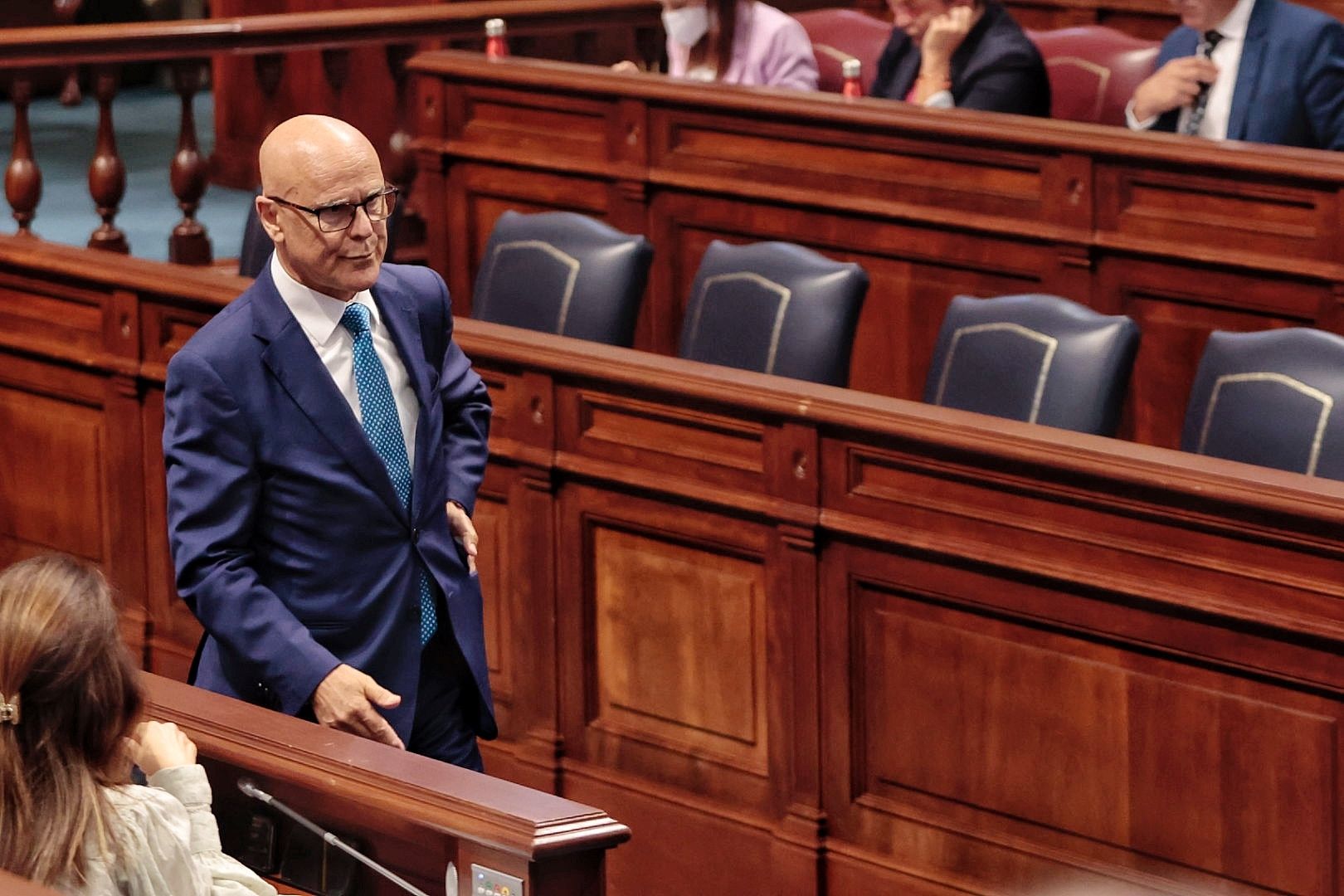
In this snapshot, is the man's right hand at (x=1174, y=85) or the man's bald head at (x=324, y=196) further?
the man's right hand at (x=1174, y=85)

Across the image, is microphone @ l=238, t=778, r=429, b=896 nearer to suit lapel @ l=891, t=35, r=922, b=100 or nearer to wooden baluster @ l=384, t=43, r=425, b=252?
suit lapel @ l=891, t=35, r=922, b=100

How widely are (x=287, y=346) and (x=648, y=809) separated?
Result: 4.34 feet

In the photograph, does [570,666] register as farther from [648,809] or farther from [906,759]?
[906,759]

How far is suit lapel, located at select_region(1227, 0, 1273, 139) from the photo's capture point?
4.39 meters

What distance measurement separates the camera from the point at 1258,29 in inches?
173

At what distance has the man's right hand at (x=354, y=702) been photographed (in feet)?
7.98

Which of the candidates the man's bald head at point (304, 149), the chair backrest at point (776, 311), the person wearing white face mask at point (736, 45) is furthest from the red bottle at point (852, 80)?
the man's bald head at point (304, 149)

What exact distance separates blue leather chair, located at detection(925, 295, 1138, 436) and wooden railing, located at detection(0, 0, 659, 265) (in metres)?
2.65

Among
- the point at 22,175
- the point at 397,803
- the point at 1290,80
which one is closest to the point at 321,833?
the point at 397,803

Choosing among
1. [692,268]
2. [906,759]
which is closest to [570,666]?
[906,759]

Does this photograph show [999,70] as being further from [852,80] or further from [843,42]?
[843,42]

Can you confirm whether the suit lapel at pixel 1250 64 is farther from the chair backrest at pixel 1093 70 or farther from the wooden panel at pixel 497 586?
the wooden panel at pixel 497 586

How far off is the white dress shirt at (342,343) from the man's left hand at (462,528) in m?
0.09

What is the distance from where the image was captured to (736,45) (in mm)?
5285
